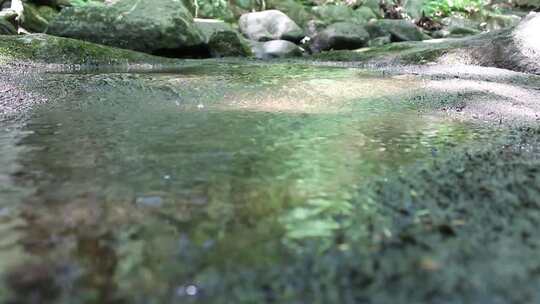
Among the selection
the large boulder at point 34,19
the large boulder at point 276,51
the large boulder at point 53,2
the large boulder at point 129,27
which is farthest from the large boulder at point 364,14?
the large boulder at point 34,19

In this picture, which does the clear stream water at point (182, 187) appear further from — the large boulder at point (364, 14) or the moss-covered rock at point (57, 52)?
the large boulder at point (364, 14)

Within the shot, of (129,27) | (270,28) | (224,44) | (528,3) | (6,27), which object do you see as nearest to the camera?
(6,27)

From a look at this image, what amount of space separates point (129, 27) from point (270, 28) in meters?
5.13

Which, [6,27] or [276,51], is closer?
[6,27]

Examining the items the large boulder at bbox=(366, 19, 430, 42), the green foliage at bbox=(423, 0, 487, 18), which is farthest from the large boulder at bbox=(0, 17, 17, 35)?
the green foliage at bbox=(423, 0, 487, 18)

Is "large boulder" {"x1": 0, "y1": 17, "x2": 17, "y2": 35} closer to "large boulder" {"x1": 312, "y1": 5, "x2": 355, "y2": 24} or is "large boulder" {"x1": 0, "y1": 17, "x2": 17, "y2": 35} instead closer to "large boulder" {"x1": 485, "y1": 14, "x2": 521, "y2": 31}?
"large boulder" {"x1": 312, "y1": 5, "x2": 355, "y2": 24}

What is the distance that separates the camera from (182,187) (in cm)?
153

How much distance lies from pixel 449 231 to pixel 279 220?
1.44 ft

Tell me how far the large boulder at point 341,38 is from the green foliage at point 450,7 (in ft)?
23.0

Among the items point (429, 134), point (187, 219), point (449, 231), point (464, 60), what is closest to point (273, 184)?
point (187, 219)

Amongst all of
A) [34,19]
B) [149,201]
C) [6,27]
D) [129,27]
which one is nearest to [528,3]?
[129,27]

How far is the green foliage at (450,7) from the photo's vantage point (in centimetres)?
1700

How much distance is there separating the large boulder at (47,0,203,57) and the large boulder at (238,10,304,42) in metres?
4.07

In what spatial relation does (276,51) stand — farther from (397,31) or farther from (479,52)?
(479,52)
